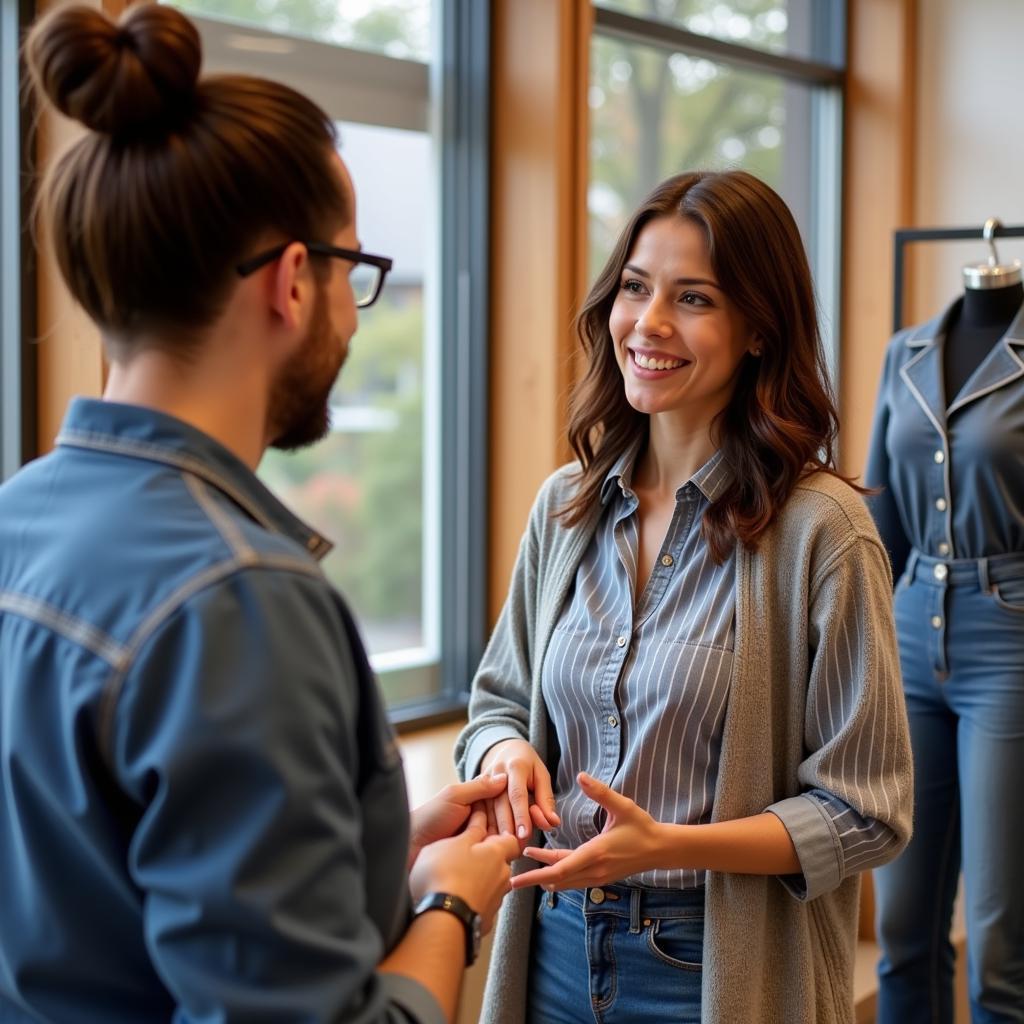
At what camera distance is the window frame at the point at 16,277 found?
2145 millimetres

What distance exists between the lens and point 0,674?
2.81ft

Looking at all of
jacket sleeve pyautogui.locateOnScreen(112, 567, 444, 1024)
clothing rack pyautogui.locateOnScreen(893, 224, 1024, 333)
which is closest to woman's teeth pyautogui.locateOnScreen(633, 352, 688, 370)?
jacket sleeve pyautogui.locateOnScreen(112, 567, 444, 1024)

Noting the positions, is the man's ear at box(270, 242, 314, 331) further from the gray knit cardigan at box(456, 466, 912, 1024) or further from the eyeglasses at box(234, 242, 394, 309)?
the gray knit cardigan at box(456, 466, 912, 1024)

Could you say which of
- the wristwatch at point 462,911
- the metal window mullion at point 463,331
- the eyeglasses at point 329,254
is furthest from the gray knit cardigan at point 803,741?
the metal window mullion at point 463,331

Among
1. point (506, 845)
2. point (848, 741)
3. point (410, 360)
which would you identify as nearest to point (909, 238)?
point (410, 360)

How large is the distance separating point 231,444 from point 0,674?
222mm

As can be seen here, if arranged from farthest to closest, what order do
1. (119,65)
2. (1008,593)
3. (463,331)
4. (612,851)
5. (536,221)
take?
1. (463,331)
2. (536,221)
3. (1008,593)
4. (612,851)
5. (119,65)

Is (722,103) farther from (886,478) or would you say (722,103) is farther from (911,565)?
(911,565)

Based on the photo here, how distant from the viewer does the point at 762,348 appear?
5.34 feet

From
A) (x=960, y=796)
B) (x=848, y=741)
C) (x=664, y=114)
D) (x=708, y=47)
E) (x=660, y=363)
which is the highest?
(x=708, y=47)

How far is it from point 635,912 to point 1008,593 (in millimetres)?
1300

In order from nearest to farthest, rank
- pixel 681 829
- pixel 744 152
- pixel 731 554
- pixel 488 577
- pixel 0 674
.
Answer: pixel 0 674 → pixel 681 829 → pixel 731 554 → pixel 488 577 → pixel 744 152

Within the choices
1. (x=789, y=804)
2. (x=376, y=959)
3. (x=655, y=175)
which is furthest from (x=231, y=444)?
(x=655, y=175)

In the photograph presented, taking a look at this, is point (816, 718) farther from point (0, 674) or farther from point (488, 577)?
point (488, 577)
